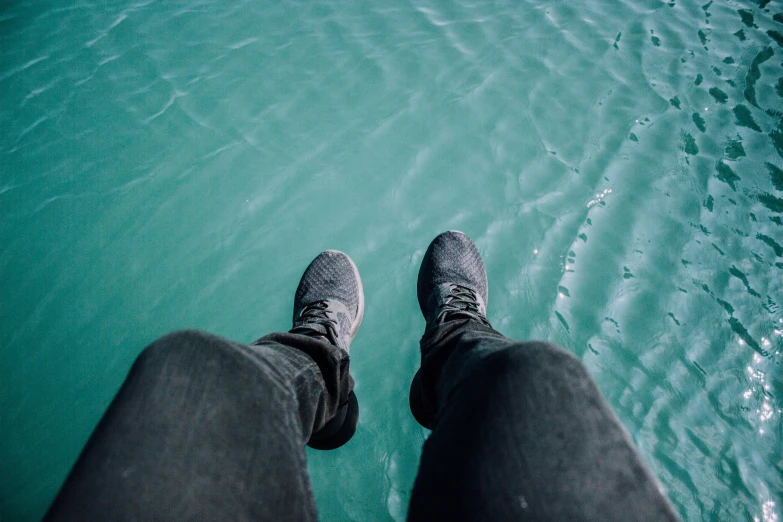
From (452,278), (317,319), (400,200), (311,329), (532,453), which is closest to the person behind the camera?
(532,453)

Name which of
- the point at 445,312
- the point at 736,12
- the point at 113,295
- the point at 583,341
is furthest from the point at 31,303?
the point at 736,12

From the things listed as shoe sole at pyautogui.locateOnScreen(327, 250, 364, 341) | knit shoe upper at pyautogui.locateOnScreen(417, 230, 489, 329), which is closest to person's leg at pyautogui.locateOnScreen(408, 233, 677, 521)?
knit shoe upper at pyautogui.locateOnScreen(417, 230, 489, 329)

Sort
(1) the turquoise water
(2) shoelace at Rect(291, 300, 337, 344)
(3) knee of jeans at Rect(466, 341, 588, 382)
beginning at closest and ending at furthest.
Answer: (3) knee of jeans at Rect(466, 341, 588, 382) → (2) shoelace at Rect(291, 300, 337, 344) → (1) the turquoise water

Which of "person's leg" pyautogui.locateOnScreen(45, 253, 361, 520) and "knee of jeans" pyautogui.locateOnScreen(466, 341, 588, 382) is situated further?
"knee of jeans" pyautogui.locateOnScreen(466, 341, 588, 382)

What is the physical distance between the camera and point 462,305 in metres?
1.70

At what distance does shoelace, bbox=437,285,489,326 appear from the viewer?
5.10 ft

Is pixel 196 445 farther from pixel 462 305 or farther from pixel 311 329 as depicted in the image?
pixel 462 305

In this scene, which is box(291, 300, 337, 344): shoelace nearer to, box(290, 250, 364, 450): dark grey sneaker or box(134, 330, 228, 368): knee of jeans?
box(290, 250, 364, 450): dark grey sneaker

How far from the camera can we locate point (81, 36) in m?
3.07

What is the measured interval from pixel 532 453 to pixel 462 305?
101cm

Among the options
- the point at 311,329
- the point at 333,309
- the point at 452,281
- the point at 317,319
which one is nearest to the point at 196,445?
the point at 311,329

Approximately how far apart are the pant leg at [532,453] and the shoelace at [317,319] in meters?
0.80

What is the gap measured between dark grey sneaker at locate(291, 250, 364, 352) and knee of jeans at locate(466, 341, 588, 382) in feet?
2.88

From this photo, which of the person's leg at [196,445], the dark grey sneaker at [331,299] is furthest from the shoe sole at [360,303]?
the person's leg at [196,445]
